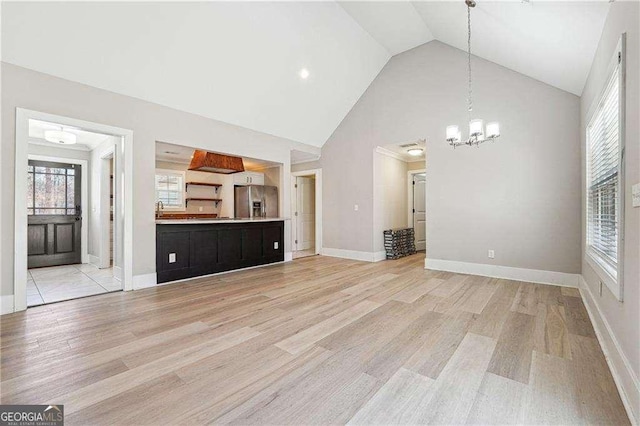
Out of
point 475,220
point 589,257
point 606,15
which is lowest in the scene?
point 589,257

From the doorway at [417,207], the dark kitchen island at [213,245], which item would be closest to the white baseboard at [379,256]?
the doorway at [417,207]

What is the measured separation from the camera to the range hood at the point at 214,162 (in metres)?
5.07

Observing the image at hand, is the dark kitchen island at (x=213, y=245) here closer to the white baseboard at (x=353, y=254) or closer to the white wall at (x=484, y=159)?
the white baseboard at (x=353, y=254)

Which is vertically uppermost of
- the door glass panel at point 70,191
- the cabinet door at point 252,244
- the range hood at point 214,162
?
the range hood at point 214,162

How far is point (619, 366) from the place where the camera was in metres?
1.72

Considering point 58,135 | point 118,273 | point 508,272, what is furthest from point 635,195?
point 58,135

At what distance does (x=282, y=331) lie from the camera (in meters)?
2.42

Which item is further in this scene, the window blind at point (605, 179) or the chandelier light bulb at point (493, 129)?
the chandelier light bulb at point (493, 129)

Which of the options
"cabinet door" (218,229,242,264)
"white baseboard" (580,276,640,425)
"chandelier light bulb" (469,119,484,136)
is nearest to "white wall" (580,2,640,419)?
"white baseboard" (580,276,640,425)

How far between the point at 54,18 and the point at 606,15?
488 cm

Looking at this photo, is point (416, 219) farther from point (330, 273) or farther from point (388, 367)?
point (388, 367)

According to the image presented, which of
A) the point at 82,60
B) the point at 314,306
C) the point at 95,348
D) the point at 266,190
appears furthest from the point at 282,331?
the point at 266,190

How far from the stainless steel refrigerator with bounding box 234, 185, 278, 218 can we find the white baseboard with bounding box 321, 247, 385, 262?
61.9 inches

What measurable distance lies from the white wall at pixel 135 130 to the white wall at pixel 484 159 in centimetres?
244
